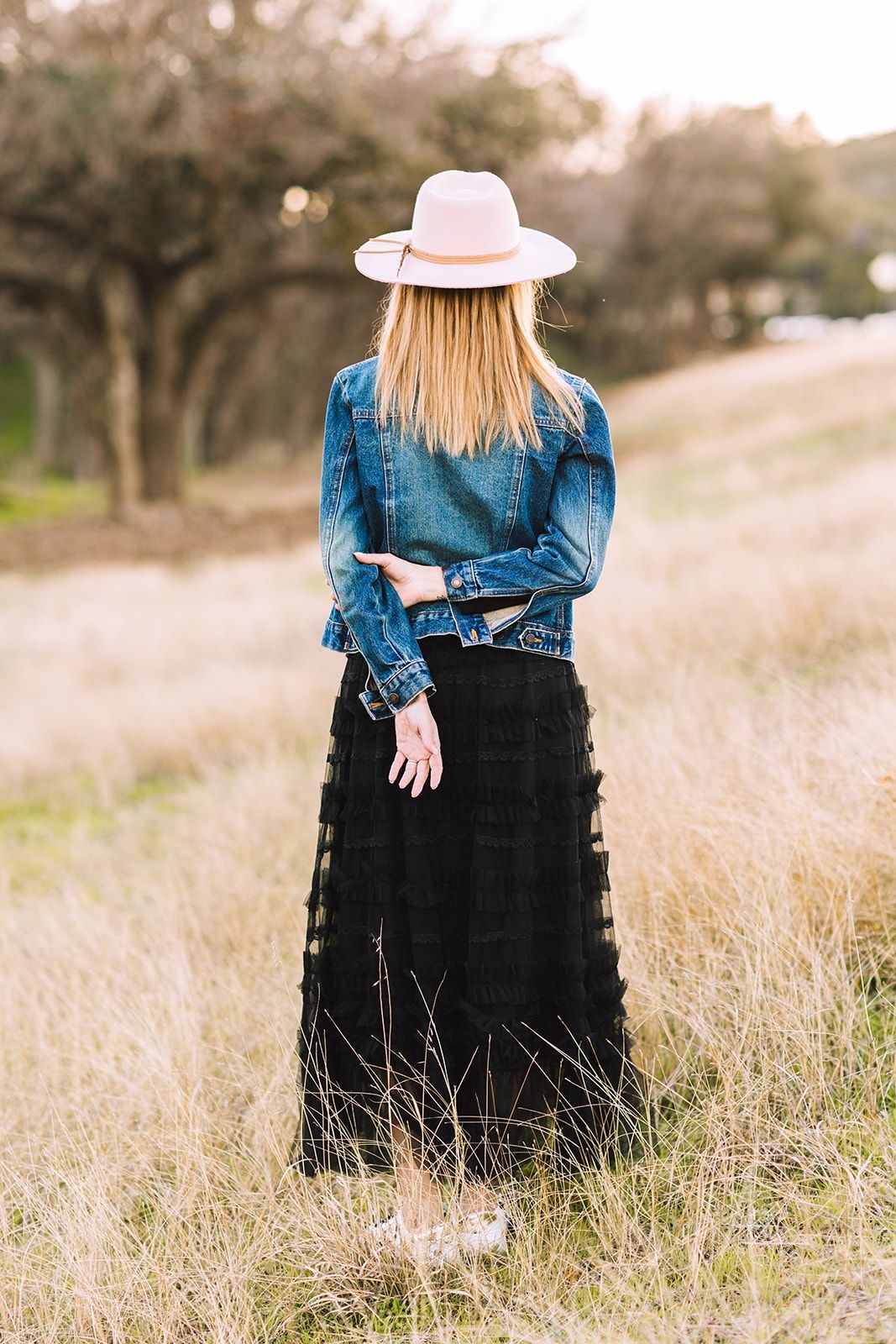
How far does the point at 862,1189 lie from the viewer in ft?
7.55

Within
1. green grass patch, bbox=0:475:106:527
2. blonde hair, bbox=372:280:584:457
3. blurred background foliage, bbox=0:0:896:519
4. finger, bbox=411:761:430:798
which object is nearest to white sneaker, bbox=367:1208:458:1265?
finger, bbox=411:761:430:798

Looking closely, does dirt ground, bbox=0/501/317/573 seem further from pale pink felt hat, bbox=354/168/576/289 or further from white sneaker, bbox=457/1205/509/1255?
white sneaker, bbox=457/1205/509/1255

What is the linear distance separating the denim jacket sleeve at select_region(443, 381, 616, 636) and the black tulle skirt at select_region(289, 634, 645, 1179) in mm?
137

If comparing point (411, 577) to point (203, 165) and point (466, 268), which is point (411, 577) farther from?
point (203, 165)

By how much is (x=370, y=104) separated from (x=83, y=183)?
13.6ft

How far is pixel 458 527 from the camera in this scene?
7.81 feet

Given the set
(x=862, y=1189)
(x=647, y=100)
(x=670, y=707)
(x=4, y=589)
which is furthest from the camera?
(x=647, y=100)

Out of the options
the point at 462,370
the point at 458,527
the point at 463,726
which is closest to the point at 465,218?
the point at 462,370

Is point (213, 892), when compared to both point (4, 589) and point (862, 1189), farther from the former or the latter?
point (4, 589)

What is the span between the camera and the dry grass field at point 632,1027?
230cm

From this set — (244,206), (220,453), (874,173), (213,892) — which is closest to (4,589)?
(244,206)

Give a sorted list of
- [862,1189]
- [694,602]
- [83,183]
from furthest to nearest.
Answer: [83,183]
[694,602]
[862,1189]

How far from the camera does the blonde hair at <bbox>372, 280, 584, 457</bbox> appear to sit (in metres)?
2.27

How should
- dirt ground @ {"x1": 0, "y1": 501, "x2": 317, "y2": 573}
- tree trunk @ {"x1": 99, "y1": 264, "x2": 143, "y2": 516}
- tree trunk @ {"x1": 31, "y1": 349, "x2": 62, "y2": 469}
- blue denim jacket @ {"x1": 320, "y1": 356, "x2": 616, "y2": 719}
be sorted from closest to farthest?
blue denim jacket @ {"x1": 320, "y1": 356, "x2": 616, "y2": 719}
dirt ground @ {"x1": 0, "y1": 501, "x2": 317, "y2": 573}
tree trunk @ {"x1": 99, "y1": 264, "x2": 143, "y2": 516}
tree trunk @ {"x1": 31, "y1": 349, "x2": 62, "y2": 469}
